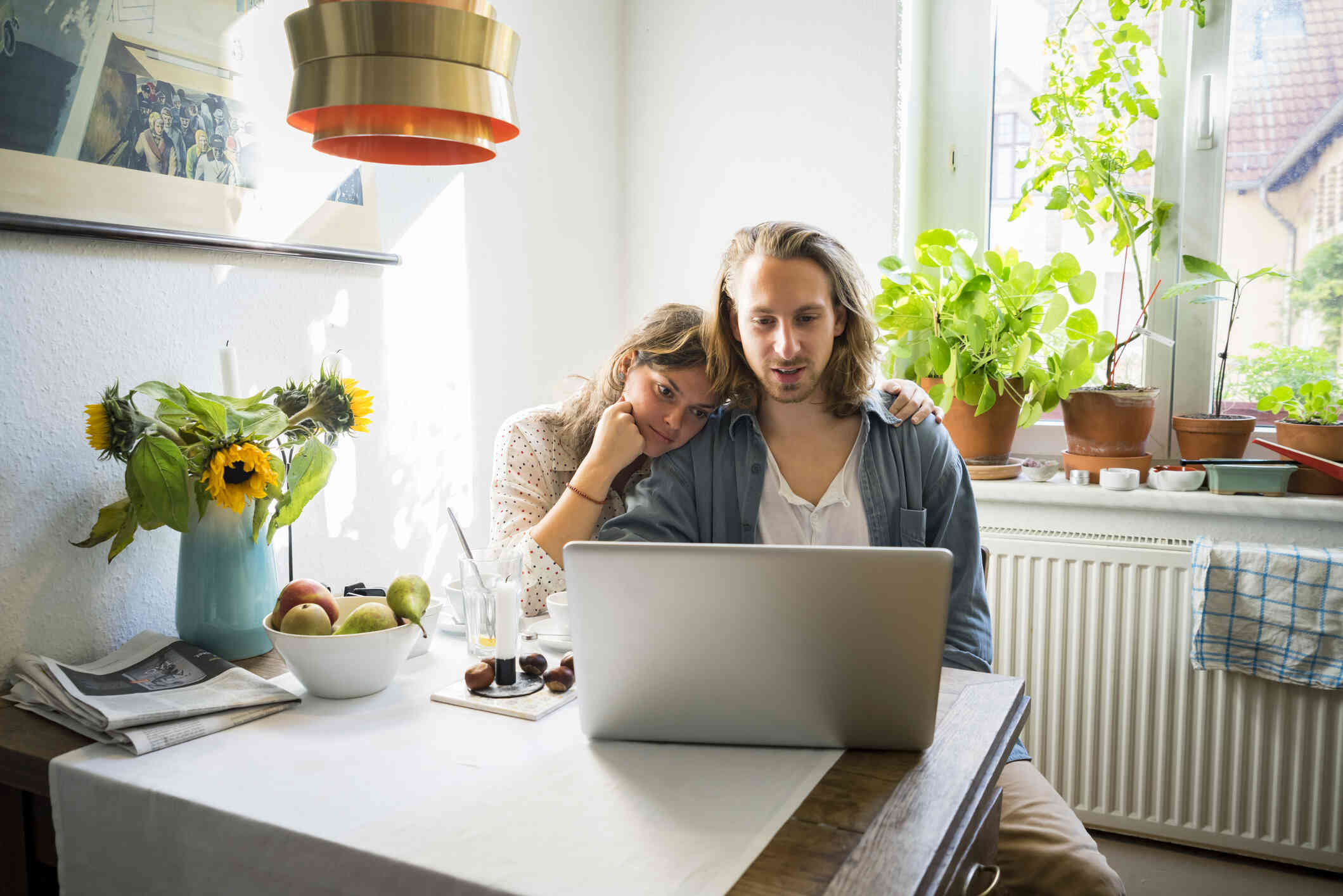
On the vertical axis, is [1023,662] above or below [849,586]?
below

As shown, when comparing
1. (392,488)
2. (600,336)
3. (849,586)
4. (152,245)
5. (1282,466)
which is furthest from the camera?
(600,336)

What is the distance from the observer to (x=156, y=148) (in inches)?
55.3

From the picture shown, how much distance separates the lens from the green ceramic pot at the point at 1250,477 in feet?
6.75

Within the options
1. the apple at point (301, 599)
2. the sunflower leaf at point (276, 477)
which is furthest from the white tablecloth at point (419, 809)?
the sunflower leaf at point (276, 477)

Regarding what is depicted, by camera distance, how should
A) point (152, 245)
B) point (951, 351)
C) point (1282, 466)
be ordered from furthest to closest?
point (951, 351)
point (1282, 466)
point (152, 245)

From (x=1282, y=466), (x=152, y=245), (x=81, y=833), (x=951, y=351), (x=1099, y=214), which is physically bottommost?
(x=81, y=833)

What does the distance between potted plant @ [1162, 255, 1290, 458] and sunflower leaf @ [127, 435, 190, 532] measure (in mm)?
2047

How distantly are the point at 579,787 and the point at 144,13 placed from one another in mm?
1235

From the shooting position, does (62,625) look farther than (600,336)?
No

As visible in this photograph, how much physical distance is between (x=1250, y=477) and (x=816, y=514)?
45.1 inches

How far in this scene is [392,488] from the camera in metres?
1.92

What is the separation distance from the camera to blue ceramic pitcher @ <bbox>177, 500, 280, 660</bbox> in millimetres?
1310

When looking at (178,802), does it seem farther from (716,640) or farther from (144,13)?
(144,13)

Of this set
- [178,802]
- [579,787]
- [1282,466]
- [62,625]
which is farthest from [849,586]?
[1282,466]
